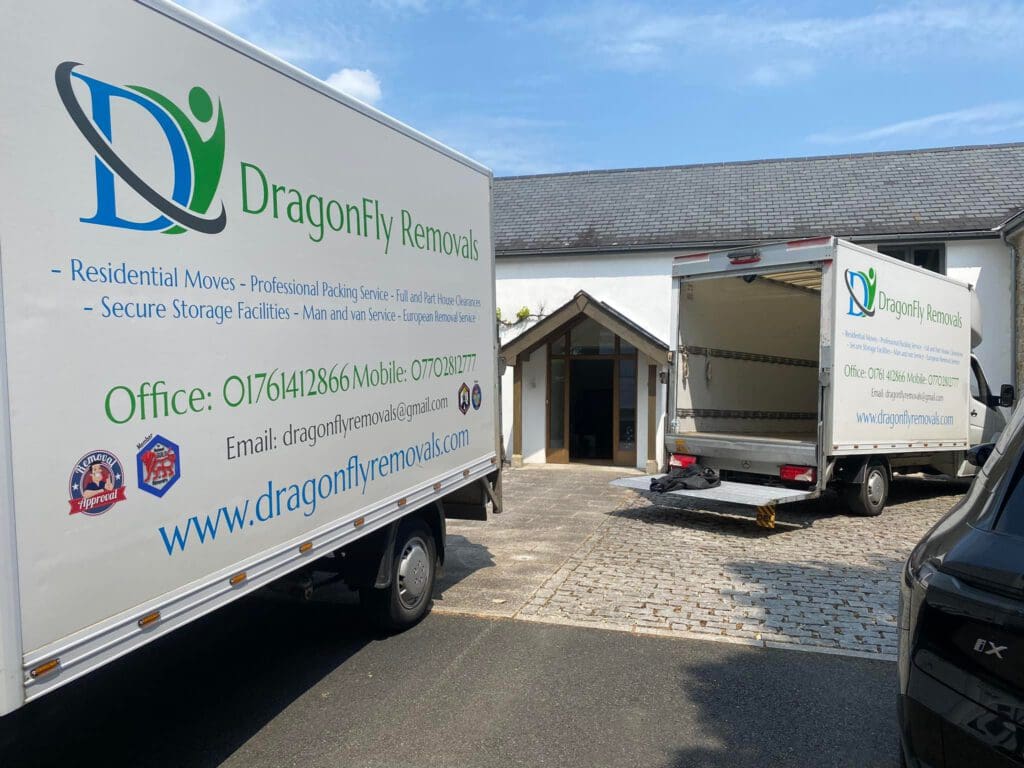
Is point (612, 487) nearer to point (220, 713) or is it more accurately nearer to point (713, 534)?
point (713, 534)

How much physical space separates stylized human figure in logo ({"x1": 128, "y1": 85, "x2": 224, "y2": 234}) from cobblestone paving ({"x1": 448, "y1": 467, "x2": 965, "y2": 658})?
3.92 meters

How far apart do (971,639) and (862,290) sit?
8136mm

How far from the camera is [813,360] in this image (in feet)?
44.9

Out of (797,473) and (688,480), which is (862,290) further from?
(688,480)

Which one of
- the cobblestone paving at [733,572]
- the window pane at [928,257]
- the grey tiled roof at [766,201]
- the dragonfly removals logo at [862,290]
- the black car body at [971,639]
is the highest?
the grey tiled roof at [766,201]

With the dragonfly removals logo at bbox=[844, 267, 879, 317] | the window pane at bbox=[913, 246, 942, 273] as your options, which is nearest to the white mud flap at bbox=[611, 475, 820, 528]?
the dragonfly removals logo at bbox=[844, 267, 879, 317]

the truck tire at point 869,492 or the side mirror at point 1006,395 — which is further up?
the side mirror at point 1006,395

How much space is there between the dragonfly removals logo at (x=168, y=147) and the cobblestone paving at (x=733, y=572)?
3949 millimetres

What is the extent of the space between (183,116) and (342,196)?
1297mm

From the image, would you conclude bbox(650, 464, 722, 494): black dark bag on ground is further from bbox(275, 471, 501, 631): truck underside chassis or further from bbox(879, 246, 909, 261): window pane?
bbox(879, 246, 909, 261): window pane

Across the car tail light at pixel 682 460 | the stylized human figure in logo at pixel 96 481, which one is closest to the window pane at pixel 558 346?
the car tail light at pixel 682 460

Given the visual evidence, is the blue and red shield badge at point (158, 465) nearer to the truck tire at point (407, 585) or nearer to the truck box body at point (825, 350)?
the truck tire at point (407, 585)

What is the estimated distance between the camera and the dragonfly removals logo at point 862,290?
9367 mm

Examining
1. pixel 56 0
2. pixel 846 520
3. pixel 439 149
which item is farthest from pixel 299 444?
pixel 846 520
